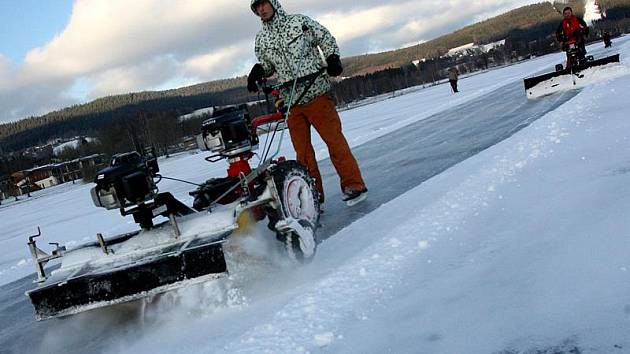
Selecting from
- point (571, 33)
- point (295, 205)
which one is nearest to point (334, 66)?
point (295, 205)

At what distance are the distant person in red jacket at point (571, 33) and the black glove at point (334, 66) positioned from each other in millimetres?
9418

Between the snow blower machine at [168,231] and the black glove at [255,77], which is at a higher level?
the black glove at [255,77]

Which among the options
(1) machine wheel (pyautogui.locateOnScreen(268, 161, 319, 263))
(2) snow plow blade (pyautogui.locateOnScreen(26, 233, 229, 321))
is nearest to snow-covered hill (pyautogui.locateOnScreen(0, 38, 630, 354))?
(1) machine wheel (pyautogui.locateOnScreen(268, 161, 319, 263))

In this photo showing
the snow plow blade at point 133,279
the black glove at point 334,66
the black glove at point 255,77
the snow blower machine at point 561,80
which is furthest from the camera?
the snow blower machine at point 561,80

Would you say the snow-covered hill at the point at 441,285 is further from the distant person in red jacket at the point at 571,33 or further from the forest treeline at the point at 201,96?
the forest treeline at the point at 201,96

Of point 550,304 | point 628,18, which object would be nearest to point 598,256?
point 550,304

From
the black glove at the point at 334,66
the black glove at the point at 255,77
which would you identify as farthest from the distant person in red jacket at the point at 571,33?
the black glove at the point at 255,77

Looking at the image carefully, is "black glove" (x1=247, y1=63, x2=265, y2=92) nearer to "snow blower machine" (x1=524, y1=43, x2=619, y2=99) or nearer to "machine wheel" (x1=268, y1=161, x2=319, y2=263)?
"machine wheel" (x1=268, y1=161, x2=319, y2=263)

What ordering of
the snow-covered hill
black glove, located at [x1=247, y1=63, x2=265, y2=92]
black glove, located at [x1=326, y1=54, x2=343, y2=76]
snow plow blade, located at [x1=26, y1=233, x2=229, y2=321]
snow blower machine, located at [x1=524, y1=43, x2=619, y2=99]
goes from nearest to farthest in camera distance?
the snow-covered hill < snow plow blade, located at [x1=26, y1=233, x2=229, y2=321] < black glove, located at [x1=326, y1=54, x2=343, y2=76] < black glove, located at [x1=247, y1=63, x2=265, y2=92] < snow blower machine, located at [x1=524, y1=43, x2=619, y2=99]

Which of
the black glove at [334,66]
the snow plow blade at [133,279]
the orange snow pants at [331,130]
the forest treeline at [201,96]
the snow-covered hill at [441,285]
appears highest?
the forest treeline at [201,96]

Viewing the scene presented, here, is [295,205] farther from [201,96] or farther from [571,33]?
[201,96]

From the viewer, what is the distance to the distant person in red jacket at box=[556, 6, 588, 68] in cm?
1245

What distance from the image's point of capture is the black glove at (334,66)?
4789 mm

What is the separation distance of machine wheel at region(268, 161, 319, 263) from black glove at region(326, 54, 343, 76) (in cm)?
120
